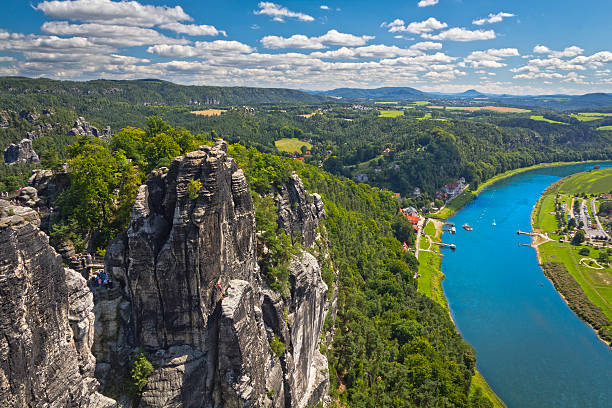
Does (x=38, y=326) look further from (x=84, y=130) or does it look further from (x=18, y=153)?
(x=84, y=130)

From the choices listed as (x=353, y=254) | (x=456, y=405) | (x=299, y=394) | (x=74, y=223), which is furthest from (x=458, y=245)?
(x=74, y=223)

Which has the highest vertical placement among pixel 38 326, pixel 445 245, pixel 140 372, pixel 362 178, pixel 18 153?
pixel 38 326

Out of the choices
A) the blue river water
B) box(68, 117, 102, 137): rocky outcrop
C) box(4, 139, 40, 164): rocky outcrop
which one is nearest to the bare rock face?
the blue river water

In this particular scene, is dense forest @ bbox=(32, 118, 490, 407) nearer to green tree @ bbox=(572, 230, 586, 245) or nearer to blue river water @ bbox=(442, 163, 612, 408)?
blue river water @ bbox=(442, 163, 612, 408)

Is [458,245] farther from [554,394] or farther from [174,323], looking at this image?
[174,323]

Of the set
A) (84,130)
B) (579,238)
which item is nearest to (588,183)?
(579,238)
